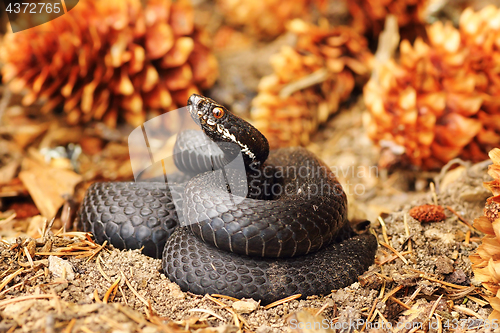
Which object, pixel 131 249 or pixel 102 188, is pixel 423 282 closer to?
pixel 131 249

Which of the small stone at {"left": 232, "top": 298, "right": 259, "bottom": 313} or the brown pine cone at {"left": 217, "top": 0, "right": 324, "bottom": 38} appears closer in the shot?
the small stone at {"left": 232, "top": 298, "right": 259, "bottom": 313}

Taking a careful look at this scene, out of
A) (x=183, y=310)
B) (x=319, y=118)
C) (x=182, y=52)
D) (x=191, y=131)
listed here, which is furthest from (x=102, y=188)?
(x=319, y=118)

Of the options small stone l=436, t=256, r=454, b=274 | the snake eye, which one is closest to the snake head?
the snake eye

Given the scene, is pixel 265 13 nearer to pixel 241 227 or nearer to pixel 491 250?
pixel 241 227

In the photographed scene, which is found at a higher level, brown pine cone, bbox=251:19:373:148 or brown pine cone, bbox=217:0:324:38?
brown pine cone, bbox=217:0:324:38

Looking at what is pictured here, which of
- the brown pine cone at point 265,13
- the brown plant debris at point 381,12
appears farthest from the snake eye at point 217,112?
the brown pine cone at point 265,13

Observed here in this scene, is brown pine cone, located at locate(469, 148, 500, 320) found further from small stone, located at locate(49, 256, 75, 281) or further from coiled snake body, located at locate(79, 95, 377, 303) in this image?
small stone, located at locate(49, 256, 75, 281)
